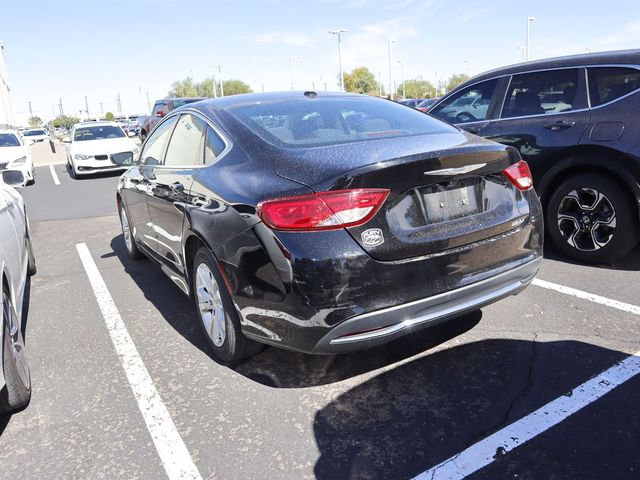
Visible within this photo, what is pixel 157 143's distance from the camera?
14.8ft

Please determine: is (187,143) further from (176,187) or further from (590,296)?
(590,296)

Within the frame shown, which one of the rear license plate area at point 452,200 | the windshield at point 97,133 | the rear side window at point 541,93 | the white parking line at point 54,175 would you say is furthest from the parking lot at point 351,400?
the windshield at point 97,133

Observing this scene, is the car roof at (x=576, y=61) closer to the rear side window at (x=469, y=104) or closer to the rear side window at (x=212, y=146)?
the rear side window at (x=469, y=104)

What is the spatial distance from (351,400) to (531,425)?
2.93ft

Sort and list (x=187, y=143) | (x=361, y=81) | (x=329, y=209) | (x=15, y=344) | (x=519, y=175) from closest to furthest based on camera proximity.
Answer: (x=329, y=209) < (x=15, y=344) < (x=519, y=175) < (x=187, y=143) < (x=361, y=81)

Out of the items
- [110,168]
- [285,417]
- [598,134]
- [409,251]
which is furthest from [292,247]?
[110,168]

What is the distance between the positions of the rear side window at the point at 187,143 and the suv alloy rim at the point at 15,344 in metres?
1.37

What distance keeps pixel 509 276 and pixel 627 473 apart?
3.67 feet

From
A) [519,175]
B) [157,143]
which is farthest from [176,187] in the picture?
[519,175]

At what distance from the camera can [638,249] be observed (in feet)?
16.6

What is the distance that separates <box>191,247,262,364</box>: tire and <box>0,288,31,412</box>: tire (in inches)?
41.0

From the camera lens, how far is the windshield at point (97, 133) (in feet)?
50.3

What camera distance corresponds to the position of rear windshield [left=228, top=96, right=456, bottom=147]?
3.10 metres

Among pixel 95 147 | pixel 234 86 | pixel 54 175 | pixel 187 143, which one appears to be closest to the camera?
pixel 187 143
